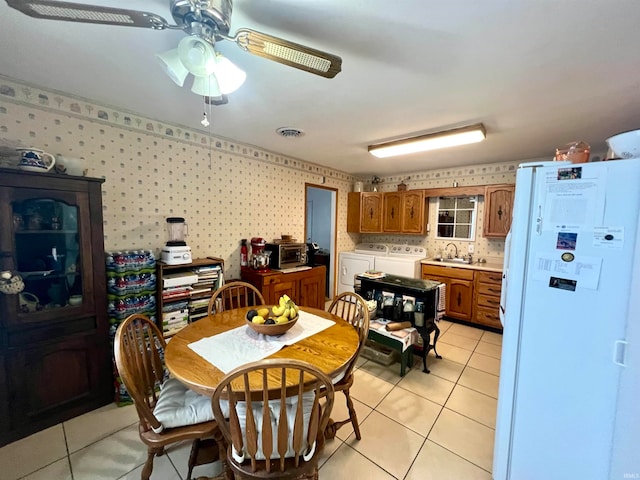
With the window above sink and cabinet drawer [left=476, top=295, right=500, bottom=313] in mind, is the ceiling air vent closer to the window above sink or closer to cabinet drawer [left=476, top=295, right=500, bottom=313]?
the window above sink

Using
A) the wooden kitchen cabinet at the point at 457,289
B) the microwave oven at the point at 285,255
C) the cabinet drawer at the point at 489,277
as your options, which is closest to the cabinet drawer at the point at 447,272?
the wooden kitchen cabinet at the point at 457,289

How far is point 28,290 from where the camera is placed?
5.80ft

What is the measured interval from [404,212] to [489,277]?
1654mm

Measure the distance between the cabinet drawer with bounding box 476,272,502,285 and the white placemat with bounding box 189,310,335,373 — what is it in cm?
280

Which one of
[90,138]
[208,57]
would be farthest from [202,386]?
[90,138]

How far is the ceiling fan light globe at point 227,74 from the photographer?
4.17ft

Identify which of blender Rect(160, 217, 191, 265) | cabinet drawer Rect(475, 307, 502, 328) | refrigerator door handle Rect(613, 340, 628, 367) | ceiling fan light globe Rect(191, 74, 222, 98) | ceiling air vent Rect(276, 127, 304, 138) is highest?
ceiling air vent Rect(276, 127, 304, 138)

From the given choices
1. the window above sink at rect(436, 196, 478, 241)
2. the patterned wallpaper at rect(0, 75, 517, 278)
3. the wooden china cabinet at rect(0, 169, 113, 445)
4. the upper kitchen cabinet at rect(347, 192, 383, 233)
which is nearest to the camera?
the wooden china cabinet at rect(0, 169, 113, 445)

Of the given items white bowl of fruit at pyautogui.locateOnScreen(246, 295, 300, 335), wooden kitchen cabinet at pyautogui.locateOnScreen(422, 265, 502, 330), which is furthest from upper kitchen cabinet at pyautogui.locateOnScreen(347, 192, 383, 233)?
white bowl of fruit at pyautogui.locateOnScreen(246, 295, 300, 335)

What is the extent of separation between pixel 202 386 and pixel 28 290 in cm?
172

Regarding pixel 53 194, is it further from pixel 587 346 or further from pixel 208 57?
pixel 587 346

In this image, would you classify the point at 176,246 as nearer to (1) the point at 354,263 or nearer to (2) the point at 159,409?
(2) the point at 159,409

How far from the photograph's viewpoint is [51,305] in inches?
71.7

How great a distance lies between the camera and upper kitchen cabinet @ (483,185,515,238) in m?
3.54
